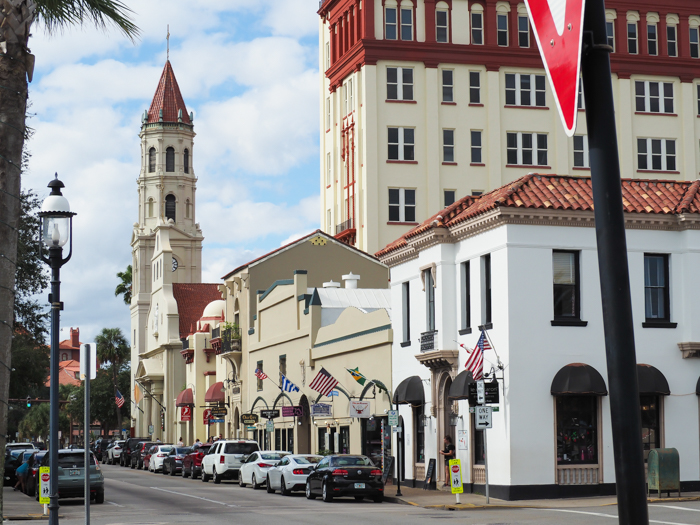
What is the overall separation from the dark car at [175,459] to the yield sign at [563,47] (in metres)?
48.0

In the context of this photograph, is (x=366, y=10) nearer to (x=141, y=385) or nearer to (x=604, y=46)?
(x=141, y=385)

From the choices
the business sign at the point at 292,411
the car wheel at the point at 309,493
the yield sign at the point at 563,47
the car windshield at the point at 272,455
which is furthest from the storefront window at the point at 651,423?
the yield sign at the point at 563,47

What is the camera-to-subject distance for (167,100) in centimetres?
9806

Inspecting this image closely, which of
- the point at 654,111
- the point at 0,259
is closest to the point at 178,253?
the point at 654,111

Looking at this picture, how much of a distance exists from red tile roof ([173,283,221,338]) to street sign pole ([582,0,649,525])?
262ft

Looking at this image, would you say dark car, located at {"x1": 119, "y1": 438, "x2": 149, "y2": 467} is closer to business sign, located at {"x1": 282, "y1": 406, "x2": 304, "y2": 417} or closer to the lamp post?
business sign, located at {"x1": 282, "y1": 406, "x2": 304, "y2": 417}

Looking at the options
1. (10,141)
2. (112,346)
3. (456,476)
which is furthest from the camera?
(112,346)

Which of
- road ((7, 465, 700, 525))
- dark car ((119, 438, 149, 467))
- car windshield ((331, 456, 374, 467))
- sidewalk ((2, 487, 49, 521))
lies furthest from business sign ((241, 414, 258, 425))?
car windshield ((331, 456, 374, 467))

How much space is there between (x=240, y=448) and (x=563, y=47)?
39.4 metres

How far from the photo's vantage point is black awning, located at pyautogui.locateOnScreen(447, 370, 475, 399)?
29.5 m

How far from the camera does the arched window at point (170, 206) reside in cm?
9719

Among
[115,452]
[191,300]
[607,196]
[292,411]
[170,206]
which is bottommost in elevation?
[115,452]

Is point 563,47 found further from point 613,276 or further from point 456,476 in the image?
point 456,476

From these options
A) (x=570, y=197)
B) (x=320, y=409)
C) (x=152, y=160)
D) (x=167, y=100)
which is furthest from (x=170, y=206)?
(x=570, y=197)
